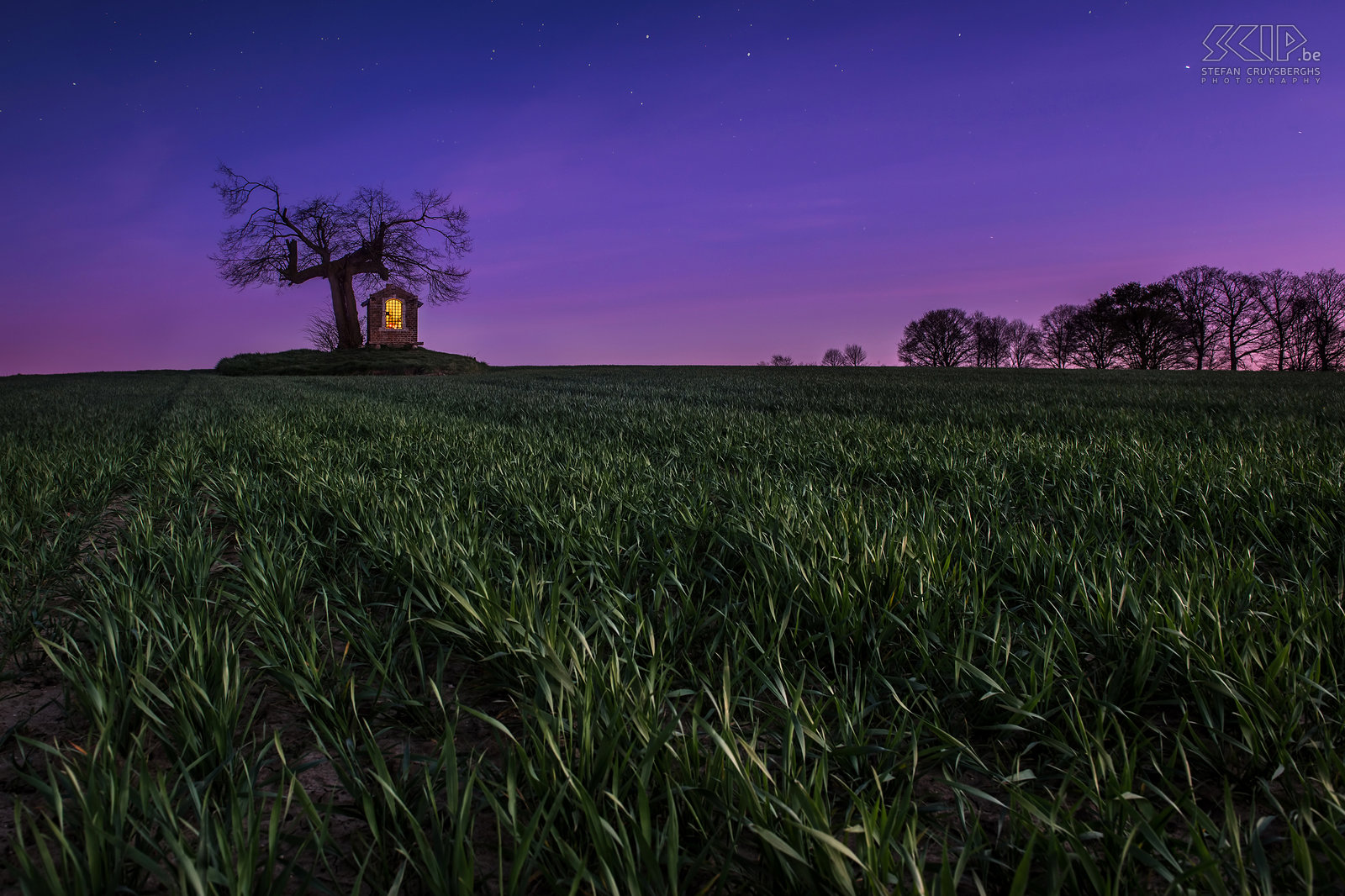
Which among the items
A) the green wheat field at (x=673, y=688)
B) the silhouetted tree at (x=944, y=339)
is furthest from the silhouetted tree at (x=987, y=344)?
the green wheat field at (x=673, y=688)

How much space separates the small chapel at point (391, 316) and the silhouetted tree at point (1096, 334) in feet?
Result: 148

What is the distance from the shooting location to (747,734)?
1386 millimetres

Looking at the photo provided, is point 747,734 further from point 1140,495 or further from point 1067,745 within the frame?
point 1140,495

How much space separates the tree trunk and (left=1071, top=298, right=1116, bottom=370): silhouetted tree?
4741 cm

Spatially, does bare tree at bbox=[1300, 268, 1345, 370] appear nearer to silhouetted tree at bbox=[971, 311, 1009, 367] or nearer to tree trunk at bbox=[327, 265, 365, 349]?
silhouetted tree at bbox=[971, 311, 1009, 367]

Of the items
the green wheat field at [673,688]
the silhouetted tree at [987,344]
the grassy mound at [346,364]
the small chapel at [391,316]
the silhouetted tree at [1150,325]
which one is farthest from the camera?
the silhouetted tree at [987,344]

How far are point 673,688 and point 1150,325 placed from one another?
50863 mm

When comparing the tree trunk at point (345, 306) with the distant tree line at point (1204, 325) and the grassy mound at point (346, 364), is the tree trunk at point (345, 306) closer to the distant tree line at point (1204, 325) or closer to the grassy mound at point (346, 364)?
the grassy mound at point (346, 364)

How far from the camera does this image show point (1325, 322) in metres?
36.1

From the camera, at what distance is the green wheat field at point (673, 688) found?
972 millimetres

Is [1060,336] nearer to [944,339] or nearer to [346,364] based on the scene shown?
[944,339]

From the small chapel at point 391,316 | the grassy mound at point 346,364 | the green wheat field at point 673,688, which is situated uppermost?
the small chapel at point 391,316

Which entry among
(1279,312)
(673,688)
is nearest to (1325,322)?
(1279,312)

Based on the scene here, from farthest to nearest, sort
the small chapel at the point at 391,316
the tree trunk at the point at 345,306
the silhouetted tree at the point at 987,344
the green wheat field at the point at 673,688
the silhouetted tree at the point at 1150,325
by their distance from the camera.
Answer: the silhouetted tree at the point at 987,344 < the silhouetted tree at the point at 1150,325 < the small chapel at the point at 391,316 < the tree trunk at the point at 345,306 < the green wheat field at the point at 673,688
